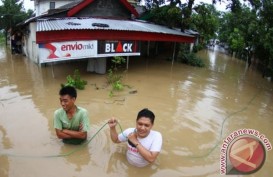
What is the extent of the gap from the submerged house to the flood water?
3.87 ft

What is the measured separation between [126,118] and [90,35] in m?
5.08

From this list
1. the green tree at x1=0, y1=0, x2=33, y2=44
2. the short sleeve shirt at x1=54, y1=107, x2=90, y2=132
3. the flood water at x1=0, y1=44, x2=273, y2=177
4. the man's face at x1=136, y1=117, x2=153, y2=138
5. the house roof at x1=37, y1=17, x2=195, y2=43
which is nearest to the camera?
the man's face at x1=136, y1=117, x2=153, y2=138

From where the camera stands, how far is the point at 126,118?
8.02m

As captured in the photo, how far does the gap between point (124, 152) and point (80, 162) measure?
87 cm

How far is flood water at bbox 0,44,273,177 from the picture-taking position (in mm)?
5227

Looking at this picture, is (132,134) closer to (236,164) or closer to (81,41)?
(236,164)

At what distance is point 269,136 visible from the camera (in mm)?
7746

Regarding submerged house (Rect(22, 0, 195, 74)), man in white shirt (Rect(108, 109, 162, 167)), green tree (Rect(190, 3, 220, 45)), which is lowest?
man in white shirt (Rect(108, 109, 162, 167))

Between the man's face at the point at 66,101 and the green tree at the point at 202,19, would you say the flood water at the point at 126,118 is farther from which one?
the green tree at the point at 202,19

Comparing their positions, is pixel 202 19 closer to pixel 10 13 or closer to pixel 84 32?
pixel 84 32

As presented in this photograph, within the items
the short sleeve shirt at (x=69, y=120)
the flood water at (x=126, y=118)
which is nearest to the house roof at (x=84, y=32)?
the flood water at (x=126, y=118)

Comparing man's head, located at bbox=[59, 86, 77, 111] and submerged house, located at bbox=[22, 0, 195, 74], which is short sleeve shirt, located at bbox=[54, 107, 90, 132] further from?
submerged house, located at bbox=[22, 0, 195, 74]

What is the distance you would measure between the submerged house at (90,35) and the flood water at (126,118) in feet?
3.87

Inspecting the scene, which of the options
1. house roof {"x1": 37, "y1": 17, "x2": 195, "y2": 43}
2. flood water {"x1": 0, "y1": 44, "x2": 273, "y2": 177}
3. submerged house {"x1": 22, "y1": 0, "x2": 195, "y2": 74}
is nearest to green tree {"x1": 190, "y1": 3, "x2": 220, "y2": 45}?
submerged house {"x1": 22, "y1": 0, "x2": 195, "y2": 74}
